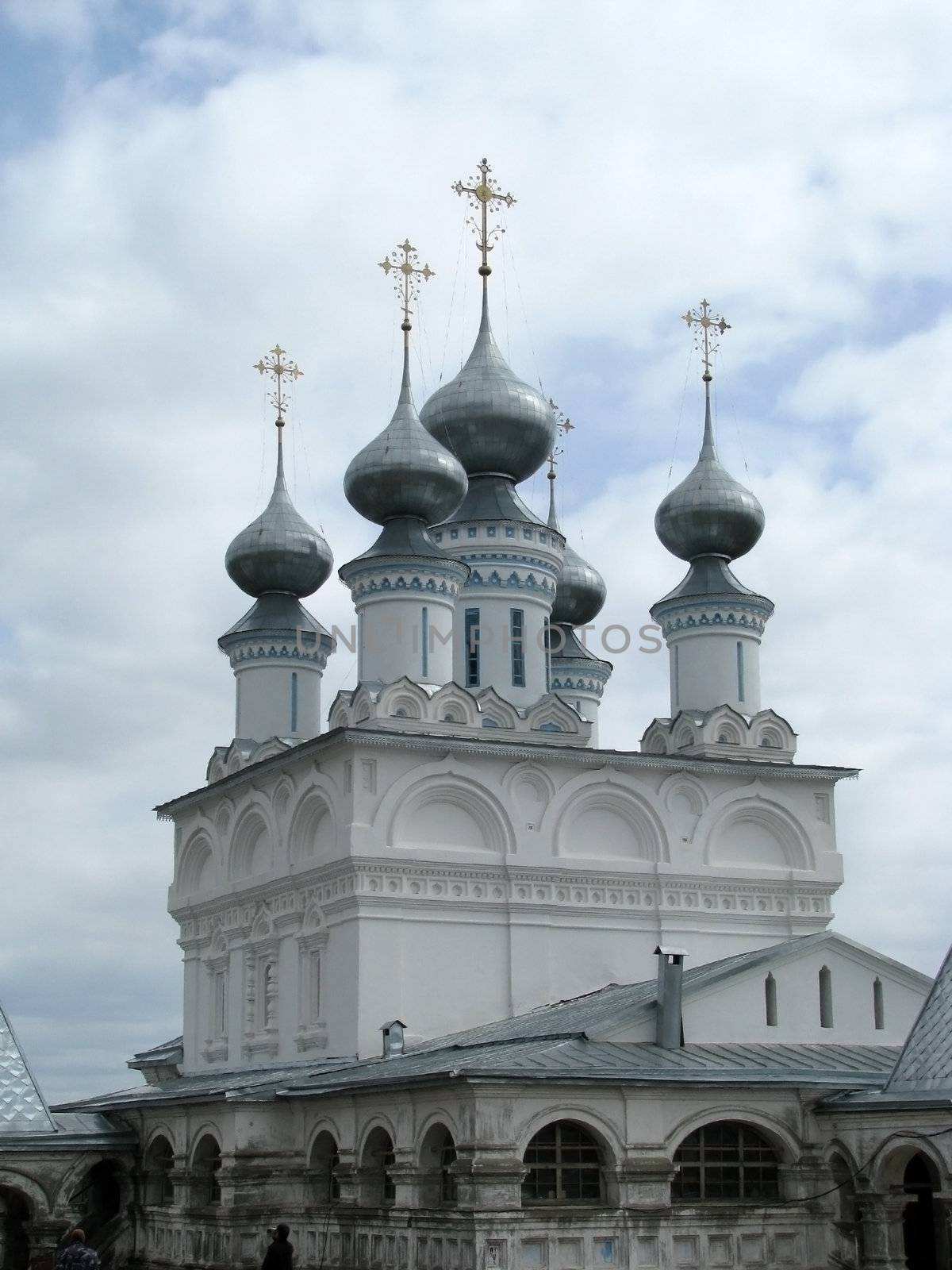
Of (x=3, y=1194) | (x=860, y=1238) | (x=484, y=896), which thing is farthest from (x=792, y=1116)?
(x=3, y=1194)

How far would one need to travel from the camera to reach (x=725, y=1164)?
15.3 meters

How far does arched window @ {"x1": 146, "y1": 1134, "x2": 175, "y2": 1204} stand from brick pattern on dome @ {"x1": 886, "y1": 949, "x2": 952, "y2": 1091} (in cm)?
799

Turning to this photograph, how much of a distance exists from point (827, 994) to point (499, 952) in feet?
12.8

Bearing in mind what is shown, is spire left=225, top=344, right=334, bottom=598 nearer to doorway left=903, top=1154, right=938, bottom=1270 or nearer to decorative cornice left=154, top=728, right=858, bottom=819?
decorative cornice left=154, top=728, right=858, bottom=819

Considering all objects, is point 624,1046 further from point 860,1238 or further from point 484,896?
point 484,896

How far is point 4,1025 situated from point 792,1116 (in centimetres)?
901

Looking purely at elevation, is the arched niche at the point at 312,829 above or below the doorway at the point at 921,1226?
above

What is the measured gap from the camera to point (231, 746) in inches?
904

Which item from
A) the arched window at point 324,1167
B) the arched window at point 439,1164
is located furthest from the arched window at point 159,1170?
the arched window at point 439,1164

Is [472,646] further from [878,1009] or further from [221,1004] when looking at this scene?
[878,1009]

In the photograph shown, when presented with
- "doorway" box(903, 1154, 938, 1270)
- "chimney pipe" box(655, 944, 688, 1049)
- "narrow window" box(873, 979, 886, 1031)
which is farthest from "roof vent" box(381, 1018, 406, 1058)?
"doorway" box(903, 1154, 938, 1270)

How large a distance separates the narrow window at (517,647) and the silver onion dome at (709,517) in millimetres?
2274

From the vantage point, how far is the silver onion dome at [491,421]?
2244 centimetres

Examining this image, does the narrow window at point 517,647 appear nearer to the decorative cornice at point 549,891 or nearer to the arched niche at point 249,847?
the decorative cornice at point 549,891
